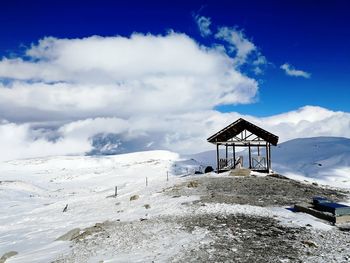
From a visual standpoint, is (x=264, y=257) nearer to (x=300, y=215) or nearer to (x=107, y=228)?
(x=300, y=215)

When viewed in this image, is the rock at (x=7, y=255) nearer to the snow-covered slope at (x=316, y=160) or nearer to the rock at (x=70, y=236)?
the rock at (x=70, y=236)

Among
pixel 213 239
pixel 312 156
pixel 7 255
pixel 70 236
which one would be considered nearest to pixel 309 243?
pixel 213 239

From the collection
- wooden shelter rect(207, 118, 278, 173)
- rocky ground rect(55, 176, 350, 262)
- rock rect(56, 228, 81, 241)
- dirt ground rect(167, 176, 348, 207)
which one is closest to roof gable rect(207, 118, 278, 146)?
wooden shelter rect(207, 118, 278, 173)

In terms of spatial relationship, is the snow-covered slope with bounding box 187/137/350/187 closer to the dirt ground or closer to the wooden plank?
the dirt ground

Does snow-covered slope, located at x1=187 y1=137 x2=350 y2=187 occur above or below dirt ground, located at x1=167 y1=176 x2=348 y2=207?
above

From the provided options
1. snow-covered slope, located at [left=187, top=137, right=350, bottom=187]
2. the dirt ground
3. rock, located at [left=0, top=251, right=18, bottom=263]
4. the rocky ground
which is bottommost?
rock, located at [left=0, top=251, right=18, bottom=263]

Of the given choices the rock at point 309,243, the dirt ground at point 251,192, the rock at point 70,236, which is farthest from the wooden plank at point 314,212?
the rock at point 70,236

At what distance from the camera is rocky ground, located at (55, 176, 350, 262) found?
12.7 m

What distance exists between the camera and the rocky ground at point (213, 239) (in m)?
12.7

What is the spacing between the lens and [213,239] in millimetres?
14859

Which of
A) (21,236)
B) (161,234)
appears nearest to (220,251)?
(161,234)

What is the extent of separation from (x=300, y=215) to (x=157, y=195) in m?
13.5

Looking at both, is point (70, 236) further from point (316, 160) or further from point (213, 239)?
point (316, 160)

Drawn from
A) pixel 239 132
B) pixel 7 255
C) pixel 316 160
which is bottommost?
pixel 7 255
